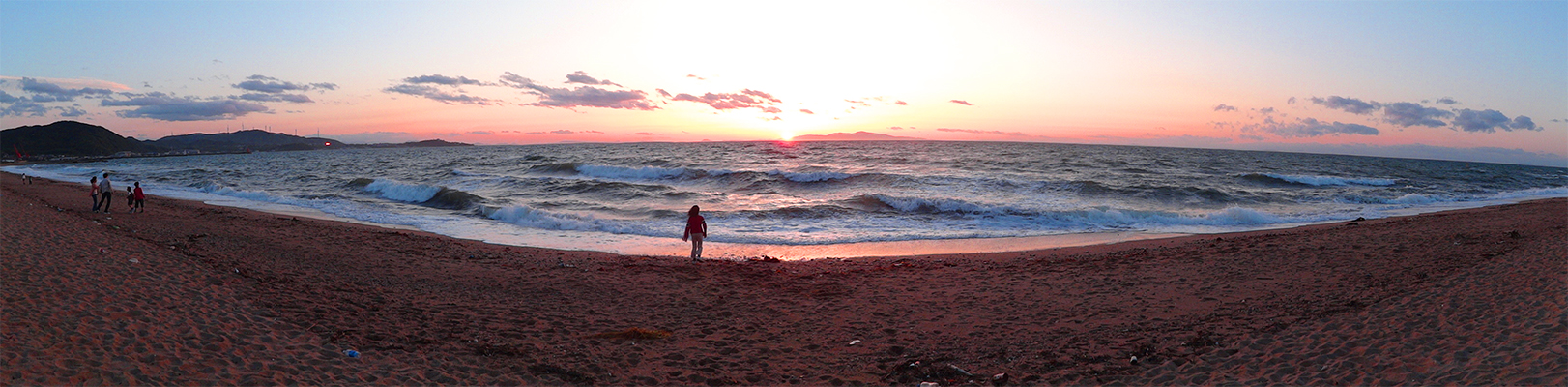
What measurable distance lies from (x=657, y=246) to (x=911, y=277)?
6.95 meters

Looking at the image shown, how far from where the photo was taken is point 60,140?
9325cm

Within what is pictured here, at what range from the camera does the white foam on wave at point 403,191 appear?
27464 mm

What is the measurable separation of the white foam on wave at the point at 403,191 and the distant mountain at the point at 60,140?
3638 inches

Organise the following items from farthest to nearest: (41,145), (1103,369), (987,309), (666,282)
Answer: (41,145) < (666,282) < (987,309) < (1103,369)

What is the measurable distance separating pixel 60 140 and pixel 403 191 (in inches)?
4242

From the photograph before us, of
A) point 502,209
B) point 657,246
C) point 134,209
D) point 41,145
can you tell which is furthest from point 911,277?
point 41,145

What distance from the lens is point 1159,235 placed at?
1730 cm

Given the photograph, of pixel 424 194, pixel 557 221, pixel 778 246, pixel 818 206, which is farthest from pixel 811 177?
pixel 778 246

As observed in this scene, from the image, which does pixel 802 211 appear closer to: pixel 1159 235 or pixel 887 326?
pixel 1159 235

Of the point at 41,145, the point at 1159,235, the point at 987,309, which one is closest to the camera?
the point at 987,309

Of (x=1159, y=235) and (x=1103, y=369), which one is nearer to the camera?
(x=1103, y=369)

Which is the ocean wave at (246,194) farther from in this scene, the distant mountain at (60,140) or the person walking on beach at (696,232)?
the distant mountain at (60,140)

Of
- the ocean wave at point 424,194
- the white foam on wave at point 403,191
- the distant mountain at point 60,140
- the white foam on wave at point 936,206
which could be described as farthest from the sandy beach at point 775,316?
the distant mountain at point 60,140

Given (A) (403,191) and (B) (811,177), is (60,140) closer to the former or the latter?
(A) (403,191)
